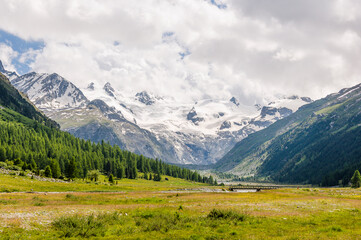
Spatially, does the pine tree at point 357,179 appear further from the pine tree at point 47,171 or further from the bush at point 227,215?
the pine tree at point 47,171

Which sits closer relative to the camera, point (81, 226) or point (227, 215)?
point (81, 226)

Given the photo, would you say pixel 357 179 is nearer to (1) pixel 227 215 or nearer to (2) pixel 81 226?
(1) pixel 227 215

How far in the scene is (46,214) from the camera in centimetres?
3125

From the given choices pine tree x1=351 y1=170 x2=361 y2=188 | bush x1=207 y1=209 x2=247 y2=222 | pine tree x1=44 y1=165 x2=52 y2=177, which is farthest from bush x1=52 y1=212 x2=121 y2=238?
pine tree x1=351 y1=170 x2=361 y2=188

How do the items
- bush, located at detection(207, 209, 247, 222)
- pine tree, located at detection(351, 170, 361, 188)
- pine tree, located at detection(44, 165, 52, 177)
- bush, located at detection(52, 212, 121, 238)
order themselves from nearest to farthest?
bush, located at detection(52, 212, 121, 238) → bush, located at detection(207, 209, 247, 222) → pine tree, located at detection(44, 165, 52, 177) → pine tree, located at detection(351, 170, 361, 188)

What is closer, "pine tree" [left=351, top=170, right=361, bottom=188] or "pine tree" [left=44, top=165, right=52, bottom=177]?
"pine tree" [left=44, top=165, right=52, bottom=177]

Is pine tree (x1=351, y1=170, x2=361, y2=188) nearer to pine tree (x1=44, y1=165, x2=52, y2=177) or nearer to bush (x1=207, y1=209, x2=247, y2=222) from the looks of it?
bush (x1=207, y1=209, x2=247, y2=222)

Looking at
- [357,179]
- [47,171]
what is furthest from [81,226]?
[357,179]

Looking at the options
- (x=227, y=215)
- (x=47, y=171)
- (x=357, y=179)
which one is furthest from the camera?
(x=357, y=179)

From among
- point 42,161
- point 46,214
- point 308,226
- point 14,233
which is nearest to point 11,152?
point 42,161

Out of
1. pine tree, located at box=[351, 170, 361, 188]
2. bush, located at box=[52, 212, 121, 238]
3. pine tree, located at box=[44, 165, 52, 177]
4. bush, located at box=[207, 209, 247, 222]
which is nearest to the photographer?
bush, located at box=[52, 212, 121, 238]

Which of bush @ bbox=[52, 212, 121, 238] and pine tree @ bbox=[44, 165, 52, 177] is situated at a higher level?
pine tree @ bbox=[44, 165, 52, 177]

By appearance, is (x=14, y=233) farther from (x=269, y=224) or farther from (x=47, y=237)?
(x=269, y=224)

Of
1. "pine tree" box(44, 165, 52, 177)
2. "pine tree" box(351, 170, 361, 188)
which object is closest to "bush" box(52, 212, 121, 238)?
"pine tree" box(44, 165, 52, 177)
